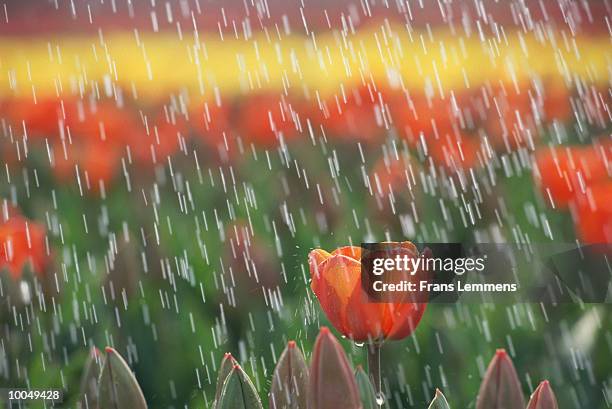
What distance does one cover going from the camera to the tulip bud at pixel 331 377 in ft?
2.87

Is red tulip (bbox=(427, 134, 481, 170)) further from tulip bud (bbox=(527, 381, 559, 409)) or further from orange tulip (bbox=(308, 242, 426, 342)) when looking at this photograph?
tulip bud (bbox=(527, 381, 559, 409))

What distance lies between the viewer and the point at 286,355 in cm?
101

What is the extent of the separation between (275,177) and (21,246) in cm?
47

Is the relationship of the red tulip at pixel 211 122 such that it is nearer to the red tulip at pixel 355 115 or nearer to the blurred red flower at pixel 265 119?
the blurred red flower at pixel 265 119

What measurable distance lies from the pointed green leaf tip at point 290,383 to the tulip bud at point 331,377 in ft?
0.37

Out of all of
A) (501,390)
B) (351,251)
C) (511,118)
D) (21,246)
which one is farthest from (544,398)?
(21,246)

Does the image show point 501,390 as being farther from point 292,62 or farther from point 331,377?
point 292,62

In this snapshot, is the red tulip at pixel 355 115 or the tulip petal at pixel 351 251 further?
the red tulip at pixel 355 115

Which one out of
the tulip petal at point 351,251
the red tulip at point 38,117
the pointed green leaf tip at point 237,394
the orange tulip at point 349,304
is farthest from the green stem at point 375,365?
the red tulip at point 38,117

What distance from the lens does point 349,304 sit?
1.13m

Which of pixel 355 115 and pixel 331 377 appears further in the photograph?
pixel 355 115

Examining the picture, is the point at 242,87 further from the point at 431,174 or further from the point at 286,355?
the point at 286,355

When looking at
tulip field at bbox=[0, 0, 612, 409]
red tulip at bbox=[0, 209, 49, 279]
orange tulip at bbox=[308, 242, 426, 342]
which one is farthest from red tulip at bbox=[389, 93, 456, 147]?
red tulip at bbox=[0, 209, 49, 279]

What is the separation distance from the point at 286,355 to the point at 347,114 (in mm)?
528
